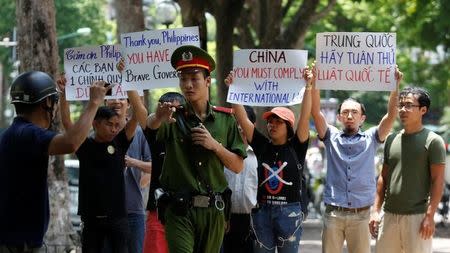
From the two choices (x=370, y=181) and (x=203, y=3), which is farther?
(x=203, y=3)

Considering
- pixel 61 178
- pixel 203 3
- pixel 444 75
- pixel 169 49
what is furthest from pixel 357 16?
pixel 169 49

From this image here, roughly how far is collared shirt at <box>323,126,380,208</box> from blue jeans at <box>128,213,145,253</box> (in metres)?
1.63

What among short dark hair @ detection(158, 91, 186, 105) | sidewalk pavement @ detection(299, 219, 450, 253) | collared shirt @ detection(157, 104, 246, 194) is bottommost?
sidewalk pavement @ detection(299, 219, 450, 253)

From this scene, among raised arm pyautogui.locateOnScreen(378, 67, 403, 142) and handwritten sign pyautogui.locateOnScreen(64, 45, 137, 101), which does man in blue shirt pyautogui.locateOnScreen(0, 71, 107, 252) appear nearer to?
handwritten sign pyautogui.locateOnScreen(64, 45, 137, 101)

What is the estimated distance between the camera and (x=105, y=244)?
9008 millimetres

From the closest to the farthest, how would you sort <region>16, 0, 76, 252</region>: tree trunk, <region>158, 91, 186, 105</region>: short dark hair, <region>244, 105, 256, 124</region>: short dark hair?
<region>158, 91, 186, 105</region>: short dark hair
<region>244, 105, 256, 124</region>: short dark hair
<region>16, 0, 76, 252</region>: tree trunk

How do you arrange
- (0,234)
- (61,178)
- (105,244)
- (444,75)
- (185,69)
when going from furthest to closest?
(444,75) → (61,178) → (105,244) → (185,69) → (0,234)

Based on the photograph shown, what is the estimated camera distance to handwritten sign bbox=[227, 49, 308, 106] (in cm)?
961

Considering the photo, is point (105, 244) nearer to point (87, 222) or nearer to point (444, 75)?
point (87, 222)

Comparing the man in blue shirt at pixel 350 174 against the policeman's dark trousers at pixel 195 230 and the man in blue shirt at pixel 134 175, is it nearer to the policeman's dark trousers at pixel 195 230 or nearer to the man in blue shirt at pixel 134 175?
the man in blue shirt at pixel 134 175

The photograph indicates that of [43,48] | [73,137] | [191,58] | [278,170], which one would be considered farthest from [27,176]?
[43,48]

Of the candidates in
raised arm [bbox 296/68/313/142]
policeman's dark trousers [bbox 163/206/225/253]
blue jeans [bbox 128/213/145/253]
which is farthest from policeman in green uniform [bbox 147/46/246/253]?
blue jeans [bbox 128/213/145/253]

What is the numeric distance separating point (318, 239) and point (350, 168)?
971 cm

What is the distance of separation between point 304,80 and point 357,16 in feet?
71.8
